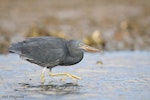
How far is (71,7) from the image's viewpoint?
2431 centimetres

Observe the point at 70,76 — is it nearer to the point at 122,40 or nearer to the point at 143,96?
the point at 143,96

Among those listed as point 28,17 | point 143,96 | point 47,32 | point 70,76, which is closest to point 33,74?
point 70,76

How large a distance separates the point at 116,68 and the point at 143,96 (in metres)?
Result: 4.10

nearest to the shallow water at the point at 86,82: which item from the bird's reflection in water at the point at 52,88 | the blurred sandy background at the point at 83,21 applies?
the bird's reflection in water at the point at 52,88

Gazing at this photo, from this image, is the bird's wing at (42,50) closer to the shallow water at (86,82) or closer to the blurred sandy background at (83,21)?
the shallow water at (86,82)

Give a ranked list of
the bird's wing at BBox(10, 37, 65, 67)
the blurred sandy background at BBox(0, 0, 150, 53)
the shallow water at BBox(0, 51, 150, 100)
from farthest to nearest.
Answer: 1. the blurred sandy background at BBox(0, 0, 150, 53)
2. the bird's wing at BBox(10, 37, 65, 67)
3. the shallow water at BBox(0, 51, 150, 100)

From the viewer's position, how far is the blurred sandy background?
65.4 ft

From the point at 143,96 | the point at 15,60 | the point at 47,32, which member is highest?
the point at 47,32

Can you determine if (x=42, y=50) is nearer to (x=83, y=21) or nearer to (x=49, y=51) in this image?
(x=49, y=51)

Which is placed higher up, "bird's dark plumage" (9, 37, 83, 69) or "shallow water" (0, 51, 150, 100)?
"bird's dark plumage" (9, 37, 83, 69)

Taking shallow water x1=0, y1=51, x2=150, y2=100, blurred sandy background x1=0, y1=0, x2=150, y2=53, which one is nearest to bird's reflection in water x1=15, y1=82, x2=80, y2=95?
shallow water x1=0, y1=51, x2=150, y2=100

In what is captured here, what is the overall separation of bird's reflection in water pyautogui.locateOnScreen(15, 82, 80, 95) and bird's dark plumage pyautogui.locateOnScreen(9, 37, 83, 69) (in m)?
0.53

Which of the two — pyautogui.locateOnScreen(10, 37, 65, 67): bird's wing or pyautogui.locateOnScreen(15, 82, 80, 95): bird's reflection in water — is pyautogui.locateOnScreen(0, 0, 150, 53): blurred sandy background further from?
pyautogui.locateOnScreen(15, 82, 80, 95): bird's reflection in water

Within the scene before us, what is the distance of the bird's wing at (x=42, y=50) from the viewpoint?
10.9 m
